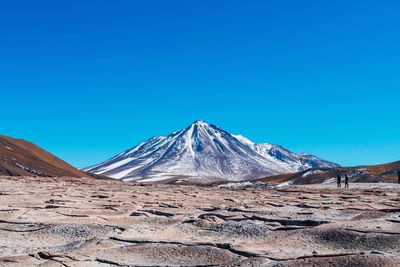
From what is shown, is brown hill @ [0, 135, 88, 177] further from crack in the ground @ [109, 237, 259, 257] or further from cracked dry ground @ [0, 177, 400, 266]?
crack in the ground @ [109, 237, 259, 257]

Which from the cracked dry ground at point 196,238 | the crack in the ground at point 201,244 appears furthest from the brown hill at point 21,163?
the crack in the ground at point 201,244

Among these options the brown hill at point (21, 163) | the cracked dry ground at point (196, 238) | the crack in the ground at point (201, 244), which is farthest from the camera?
the brown hill at point (21, 163)

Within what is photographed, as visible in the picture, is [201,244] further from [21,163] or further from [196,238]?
[21,163]

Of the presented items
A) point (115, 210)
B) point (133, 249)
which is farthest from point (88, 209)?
point (133, 249)

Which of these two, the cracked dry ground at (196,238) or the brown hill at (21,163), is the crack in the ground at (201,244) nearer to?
the cracked dry ground at (196,238)

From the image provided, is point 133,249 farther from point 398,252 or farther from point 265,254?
point 398,252

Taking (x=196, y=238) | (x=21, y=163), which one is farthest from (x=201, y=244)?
(x=21, y=163)

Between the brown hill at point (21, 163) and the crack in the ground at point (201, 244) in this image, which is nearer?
the crack in the ground at point (201, 244)

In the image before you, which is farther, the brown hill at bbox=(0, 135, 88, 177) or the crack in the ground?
the brown hill at bbox=(0, 135, 88, 177)

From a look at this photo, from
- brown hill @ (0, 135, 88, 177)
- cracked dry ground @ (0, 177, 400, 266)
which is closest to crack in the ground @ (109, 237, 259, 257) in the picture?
cracked dry ground @ (0, 177, 400, 266)

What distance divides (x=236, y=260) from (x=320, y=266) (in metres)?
1.17

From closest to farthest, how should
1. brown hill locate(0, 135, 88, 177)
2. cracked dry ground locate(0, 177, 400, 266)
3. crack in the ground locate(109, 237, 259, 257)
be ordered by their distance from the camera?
cracked dry ground locate(0, 177, 400, 266) → crack in the ground locate(109, 237, 259, 257) → brown hill locate(0, 135, 88, 177)

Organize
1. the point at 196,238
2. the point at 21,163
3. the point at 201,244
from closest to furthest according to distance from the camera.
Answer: the point at 201,244 < the point at 196,238 < the point at 21,163

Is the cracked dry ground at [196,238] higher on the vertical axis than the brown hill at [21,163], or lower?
lower
